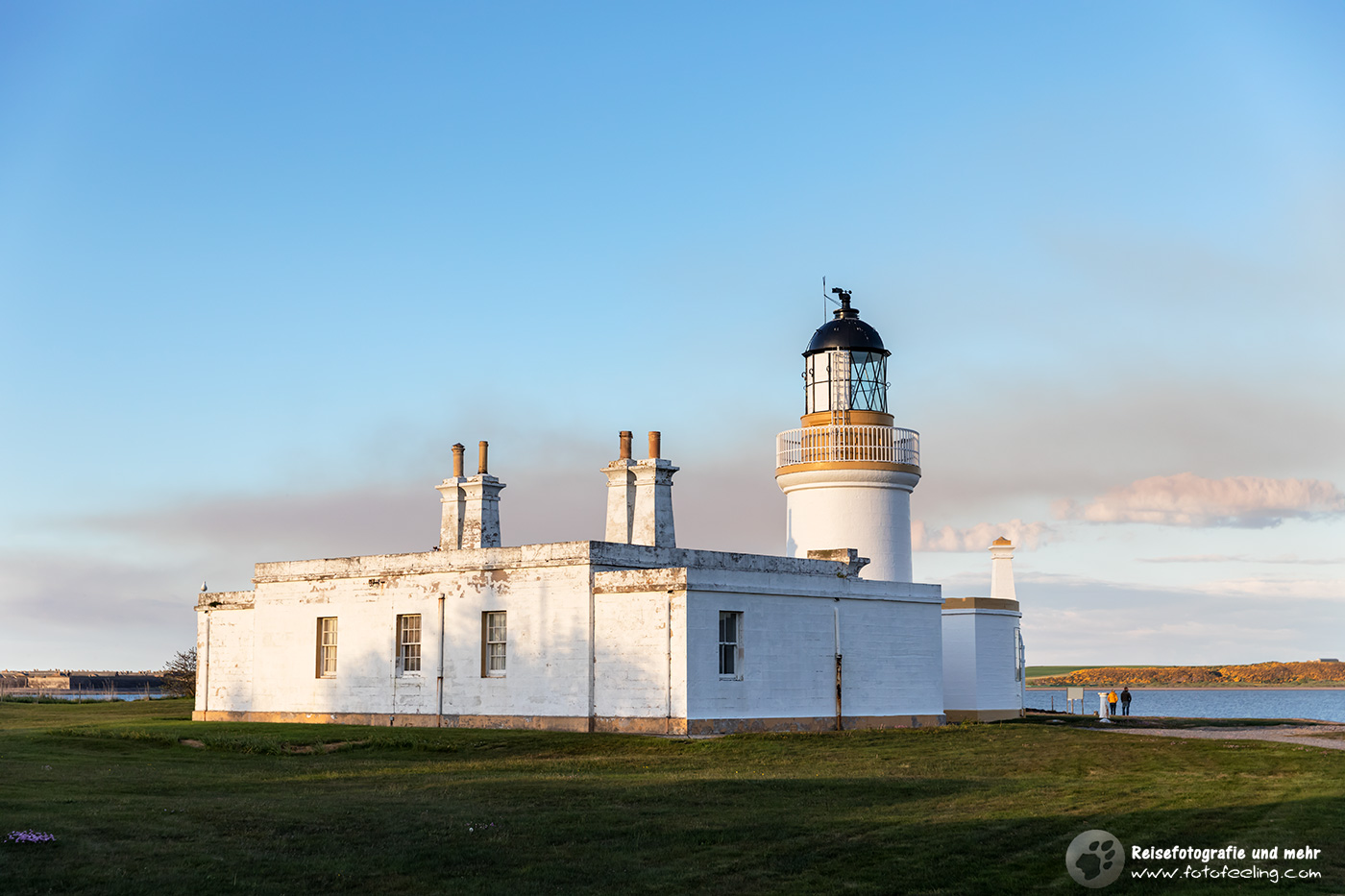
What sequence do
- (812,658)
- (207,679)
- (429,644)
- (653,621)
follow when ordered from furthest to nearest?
(207,679)
(429,644)
(812,658)
(653,621)

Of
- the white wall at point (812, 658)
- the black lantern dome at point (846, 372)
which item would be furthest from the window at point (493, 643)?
the black lantern dome at point (846, 372)

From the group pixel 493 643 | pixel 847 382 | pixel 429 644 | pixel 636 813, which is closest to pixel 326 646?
pixel 429 644

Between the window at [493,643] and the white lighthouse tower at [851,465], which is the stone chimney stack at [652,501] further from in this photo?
the white lighthouse tower at [851,465]

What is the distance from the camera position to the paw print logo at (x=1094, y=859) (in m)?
11.0

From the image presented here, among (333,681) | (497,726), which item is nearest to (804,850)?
(497,726)

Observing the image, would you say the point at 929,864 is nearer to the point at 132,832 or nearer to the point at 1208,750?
the point at 132,832

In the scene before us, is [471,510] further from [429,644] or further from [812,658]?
[812,658]

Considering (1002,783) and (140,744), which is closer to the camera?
(1002,783)

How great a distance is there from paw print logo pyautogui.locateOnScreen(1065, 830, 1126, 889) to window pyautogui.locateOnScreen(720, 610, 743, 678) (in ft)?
48.3

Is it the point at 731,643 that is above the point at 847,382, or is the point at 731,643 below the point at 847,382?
below

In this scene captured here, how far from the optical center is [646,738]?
25219 mm

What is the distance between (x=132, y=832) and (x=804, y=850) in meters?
6.54

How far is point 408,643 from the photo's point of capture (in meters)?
31.4

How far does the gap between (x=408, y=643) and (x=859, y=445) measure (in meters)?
12.8
